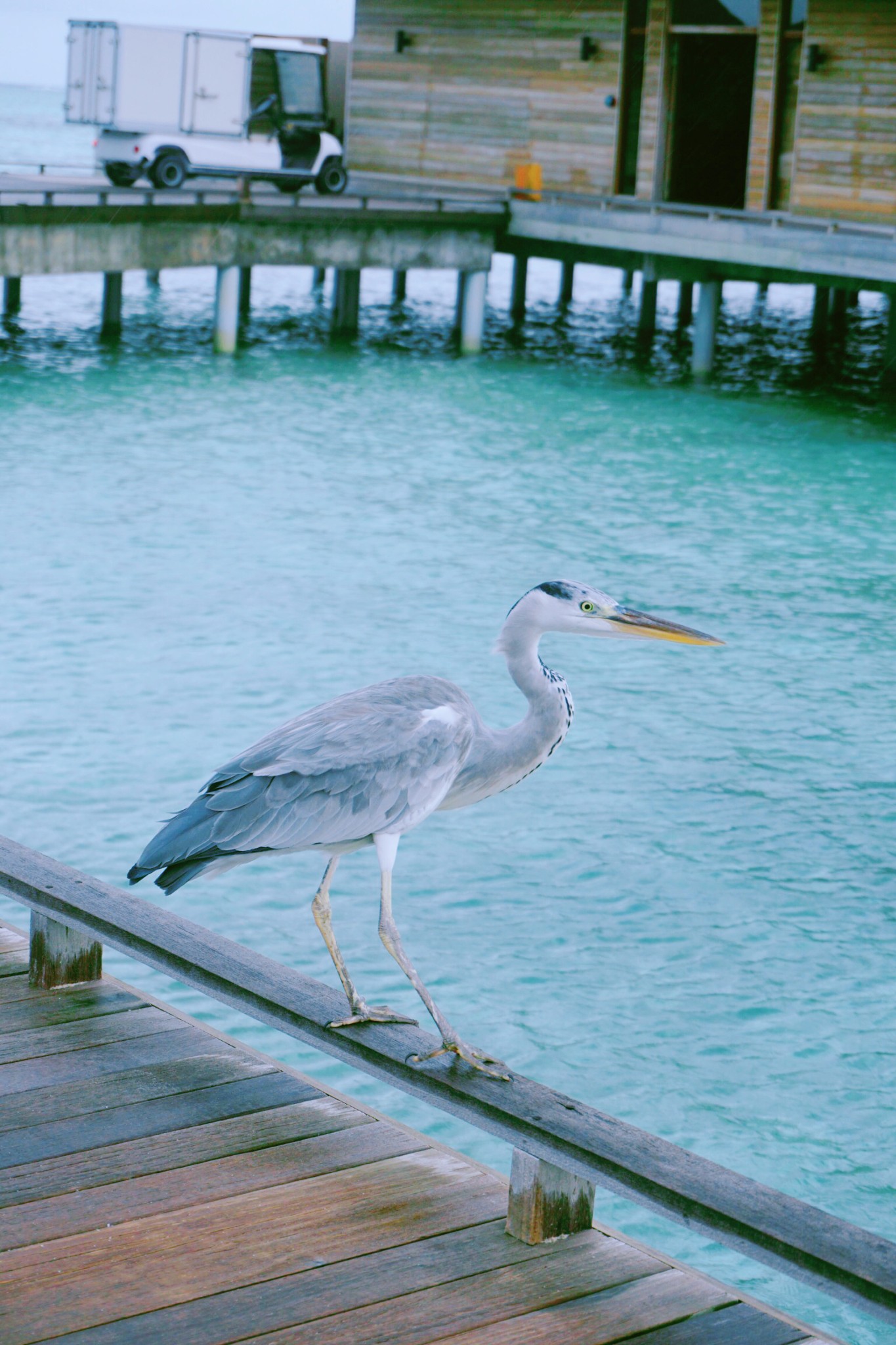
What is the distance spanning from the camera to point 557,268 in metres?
44.0

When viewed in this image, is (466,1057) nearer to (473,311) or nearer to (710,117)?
(473,311)

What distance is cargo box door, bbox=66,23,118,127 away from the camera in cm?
2344

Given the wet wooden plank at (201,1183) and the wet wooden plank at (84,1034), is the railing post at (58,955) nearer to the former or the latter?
the wet wooden plank at (84,1034)

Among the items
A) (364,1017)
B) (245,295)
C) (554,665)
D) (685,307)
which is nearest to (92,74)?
(245,295)

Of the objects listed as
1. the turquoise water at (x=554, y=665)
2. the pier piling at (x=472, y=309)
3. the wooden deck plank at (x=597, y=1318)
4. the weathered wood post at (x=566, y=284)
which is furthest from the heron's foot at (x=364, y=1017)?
the weathered wood post at (x=566, y=284)

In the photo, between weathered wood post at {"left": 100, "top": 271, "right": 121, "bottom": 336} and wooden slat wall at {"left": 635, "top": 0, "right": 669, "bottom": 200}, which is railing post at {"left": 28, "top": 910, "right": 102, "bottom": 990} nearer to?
weathered wood post at {"left": 100, "top": 271, "right": 121, "bottom": 336}

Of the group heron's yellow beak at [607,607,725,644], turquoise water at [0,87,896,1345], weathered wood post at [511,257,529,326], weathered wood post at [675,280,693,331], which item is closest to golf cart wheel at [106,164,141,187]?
turquoise water at [0,87,896,1345]

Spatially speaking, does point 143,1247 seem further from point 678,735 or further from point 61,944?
point 678,735

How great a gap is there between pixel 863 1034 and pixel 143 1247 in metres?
4.12

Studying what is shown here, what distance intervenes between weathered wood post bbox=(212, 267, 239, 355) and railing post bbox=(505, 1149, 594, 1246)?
18.7 metres

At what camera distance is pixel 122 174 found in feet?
78.9

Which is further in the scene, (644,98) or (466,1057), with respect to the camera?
(644,98)

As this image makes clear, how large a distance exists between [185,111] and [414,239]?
4.45 meters

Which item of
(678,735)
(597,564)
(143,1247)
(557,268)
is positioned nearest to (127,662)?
(678,735)
